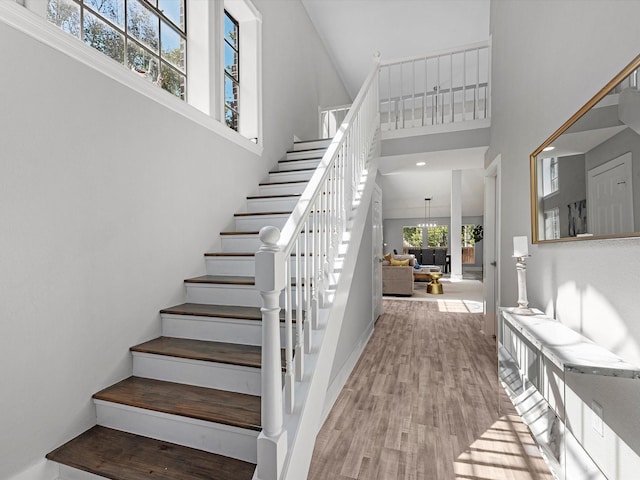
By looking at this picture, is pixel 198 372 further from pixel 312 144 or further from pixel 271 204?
pixel 312 144

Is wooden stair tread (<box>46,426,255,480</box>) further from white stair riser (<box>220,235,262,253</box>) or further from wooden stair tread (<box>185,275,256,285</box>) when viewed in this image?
white stair riser (<box>220,235,262,253</box>)

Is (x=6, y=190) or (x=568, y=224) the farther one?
(x=568, y=224)

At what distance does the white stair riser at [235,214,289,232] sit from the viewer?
105 inches

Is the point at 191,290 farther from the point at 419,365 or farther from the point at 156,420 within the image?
the point at 419,365

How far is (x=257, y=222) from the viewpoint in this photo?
9.16 ft

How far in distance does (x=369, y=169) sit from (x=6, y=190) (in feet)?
8.61

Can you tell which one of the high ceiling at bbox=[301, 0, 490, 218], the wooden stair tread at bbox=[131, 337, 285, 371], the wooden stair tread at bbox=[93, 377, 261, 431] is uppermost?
the high ceiling at bbox=[301, 0, 490, 218]

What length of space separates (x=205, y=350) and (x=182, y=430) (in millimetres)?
396

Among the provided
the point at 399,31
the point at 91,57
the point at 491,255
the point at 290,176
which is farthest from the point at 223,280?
the point at 399,31

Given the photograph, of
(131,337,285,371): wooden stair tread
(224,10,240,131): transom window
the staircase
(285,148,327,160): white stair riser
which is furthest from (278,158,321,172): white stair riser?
(131,337,285,371): wooden stair tread

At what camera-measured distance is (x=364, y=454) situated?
1895mm

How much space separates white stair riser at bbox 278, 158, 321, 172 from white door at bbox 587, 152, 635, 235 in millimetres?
2460

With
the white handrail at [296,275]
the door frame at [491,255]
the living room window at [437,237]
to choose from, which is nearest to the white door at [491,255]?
the door frame at [491,255]

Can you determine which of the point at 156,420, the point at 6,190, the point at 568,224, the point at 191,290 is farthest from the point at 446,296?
the point at 6,190
